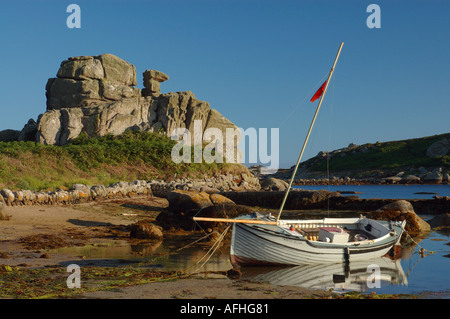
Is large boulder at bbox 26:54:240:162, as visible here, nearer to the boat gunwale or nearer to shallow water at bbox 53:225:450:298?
shallow water at bbox 53:225:450:298

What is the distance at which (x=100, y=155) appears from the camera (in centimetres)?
4900

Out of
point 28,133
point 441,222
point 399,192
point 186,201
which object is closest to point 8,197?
point 186,201

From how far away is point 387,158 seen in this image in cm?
14488

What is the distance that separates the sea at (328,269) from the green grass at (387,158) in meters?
115

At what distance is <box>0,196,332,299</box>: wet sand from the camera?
11.4 metres

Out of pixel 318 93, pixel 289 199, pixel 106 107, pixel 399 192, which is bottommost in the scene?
pixel 399 192

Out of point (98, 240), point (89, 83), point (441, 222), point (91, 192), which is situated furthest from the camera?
point (89, 83)

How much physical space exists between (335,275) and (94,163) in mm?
37123

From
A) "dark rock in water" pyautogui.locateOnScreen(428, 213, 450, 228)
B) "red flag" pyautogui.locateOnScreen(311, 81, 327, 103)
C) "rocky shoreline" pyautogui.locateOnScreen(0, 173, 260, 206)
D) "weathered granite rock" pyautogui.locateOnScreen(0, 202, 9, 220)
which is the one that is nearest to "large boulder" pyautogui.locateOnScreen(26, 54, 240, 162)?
"rocky shoreline" pyautogui.locateOnScreen(0, 173, 260, 206)

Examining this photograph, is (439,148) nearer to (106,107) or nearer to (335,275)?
(106,107)

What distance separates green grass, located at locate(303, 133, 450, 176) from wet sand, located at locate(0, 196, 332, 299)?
365 ft

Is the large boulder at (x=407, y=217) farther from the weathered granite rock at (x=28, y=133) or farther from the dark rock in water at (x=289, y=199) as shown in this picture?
the weathered granite rock at (x=28, y=133)
